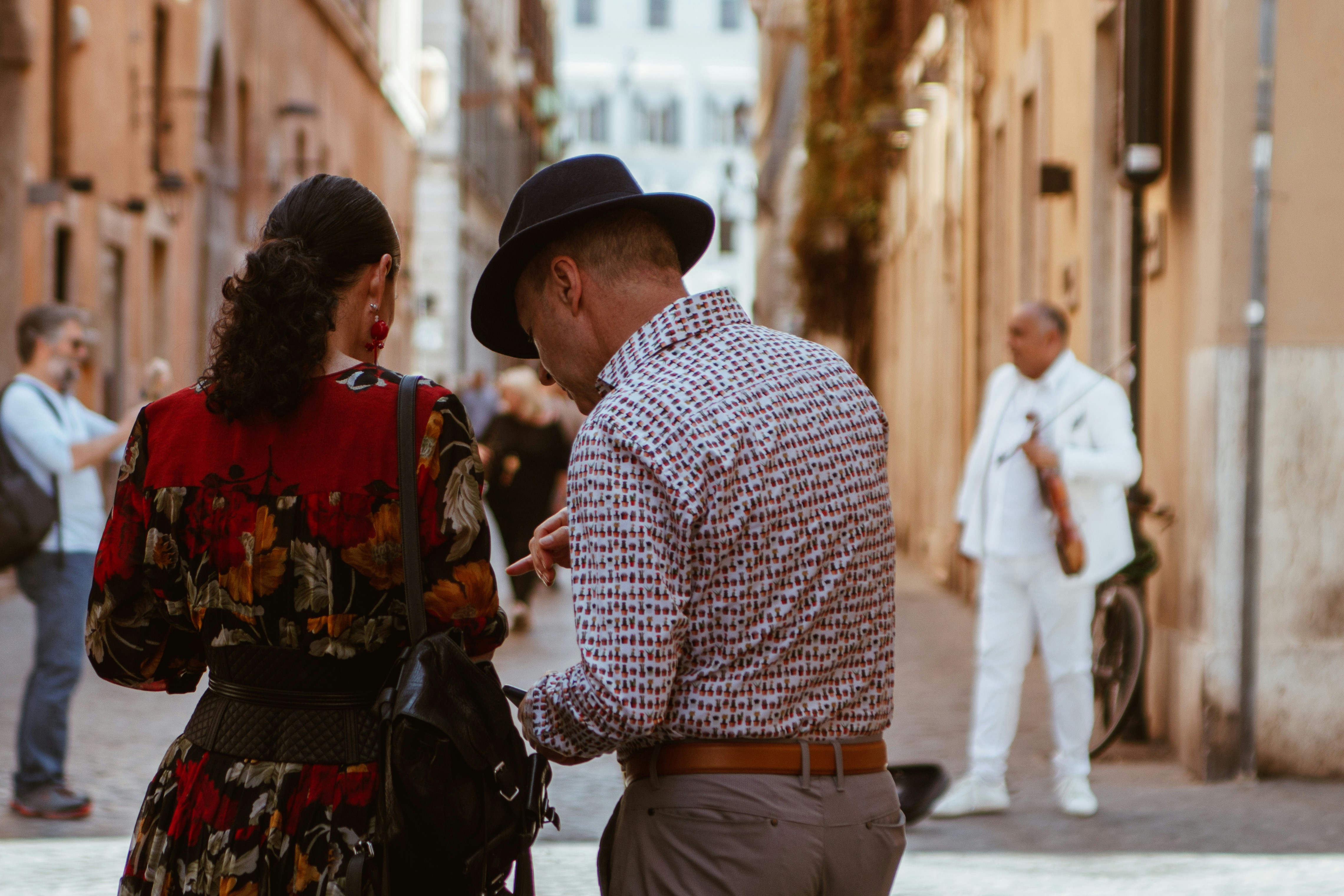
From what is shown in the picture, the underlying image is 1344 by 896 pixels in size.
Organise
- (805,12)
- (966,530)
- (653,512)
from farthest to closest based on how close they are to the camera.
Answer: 1. (805,12)
2. (966,530)
3. (653,512)

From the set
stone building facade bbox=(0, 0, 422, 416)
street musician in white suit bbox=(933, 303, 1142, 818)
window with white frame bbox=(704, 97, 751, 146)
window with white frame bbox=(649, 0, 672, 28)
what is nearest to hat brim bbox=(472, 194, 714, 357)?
street musician in white suit bbox=(933, 303, 1142, 818)

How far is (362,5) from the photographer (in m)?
35.5

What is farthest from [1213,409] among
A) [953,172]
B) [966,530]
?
[953,172]

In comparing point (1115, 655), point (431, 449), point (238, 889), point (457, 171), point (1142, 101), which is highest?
point (457, 171)

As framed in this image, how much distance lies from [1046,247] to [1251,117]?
5.06 m

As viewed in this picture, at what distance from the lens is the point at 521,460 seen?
1403 cm

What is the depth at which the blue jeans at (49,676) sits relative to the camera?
22.6 ft

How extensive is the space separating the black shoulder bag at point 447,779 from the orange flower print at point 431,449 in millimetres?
73

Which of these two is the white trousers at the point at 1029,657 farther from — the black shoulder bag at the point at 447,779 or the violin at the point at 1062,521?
the black shoulder bag at the point at 447,779

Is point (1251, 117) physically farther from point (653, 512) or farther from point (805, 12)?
point (805, 12)

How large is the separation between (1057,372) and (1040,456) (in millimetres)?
498

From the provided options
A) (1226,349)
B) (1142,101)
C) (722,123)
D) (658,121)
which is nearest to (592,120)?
(658,121)

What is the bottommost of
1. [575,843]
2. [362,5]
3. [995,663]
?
[575,843]

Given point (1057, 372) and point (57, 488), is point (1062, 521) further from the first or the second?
point (57, 488)
